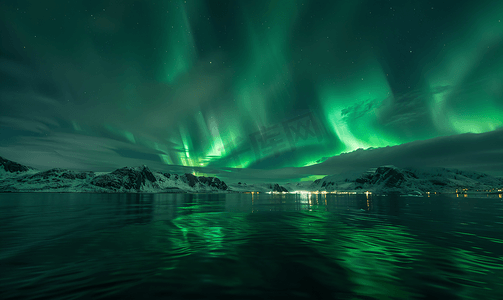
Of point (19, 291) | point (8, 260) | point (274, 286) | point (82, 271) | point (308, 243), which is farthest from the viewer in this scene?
point (308, 243)

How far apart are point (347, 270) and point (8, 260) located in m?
19.2

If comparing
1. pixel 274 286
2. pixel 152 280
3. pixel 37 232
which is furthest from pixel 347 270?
pixel 37 232

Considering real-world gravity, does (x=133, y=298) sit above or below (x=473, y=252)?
above

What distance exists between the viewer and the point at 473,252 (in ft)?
48.6

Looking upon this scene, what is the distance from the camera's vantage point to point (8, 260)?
12273mm

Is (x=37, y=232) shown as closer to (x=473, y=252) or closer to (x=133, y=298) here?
(x=133, y=298)

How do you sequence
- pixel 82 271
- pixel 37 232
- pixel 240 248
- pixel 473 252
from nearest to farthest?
pixel 82 271 < pixel 473 252 < pixel 240 248 < pixel 37 232

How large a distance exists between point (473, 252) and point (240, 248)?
1637cm

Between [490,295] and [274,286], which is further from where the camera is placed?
[274,286]

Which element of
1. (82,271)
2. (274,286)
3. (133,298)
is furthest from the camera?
(82,271)

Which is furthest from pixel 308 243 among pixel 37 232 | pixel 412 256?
pixel 37 232

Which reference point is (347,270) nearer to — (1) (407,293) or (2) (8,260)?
(1) (407,293)

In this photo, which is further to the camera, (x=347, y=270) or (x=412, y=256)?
(x=412, y=256)

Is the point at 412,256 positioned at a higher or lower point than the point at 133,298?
lower
